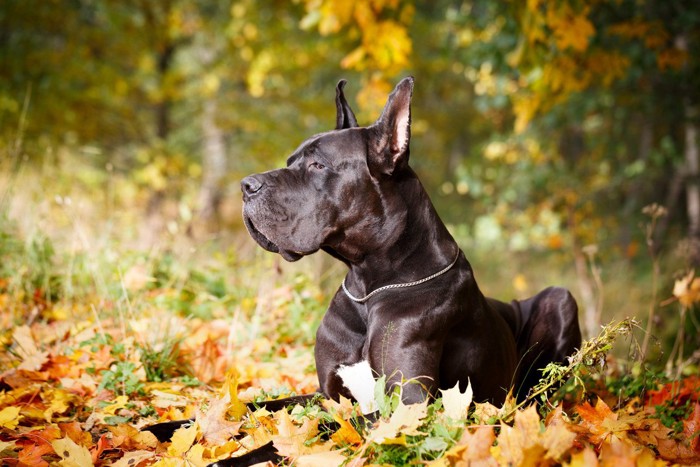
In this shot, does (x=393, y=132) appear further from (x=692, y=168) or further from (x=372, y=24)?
(x=692, y=168)

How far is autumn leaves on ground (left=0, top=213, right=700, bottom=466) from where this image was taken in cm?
234

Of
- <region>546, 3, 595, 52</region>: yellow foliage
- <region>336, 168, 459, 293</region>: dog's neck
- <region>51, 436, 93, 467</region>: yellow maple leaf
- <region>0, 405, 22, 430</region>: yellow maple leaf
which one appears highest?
<region>546, 3, 595, 52</region>: yellow foliage

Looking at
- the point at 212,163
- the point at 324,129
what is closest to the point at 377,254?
the point at 324,129

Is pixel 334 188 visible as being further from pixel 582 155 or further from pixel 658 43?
pixel 582 155

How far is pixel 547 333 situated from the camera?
387 cm

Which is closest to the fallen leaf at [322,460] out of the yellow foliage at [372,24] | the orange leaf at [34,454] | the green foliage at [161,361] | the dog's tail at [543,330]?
the orange leaf at [34,454]

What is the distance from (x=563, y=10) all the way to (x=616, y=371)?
103 inches

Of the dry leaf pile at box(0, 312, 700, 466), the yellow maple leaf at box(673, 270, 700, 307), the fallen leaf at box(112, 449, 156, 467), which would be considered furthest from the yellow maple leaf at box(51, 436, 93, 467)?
the yellow maple leaf at box(673, 270, 700, 307)

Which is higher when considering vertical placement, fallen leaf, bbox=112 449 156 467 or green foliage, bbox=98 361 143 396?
green foliage, bbox=98 361 143 396

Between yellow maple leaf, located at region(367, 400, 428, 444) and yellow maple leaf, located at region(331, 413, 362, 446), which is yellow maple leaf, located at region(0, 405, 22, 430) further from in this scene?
yellow maple leaf, located at region(367, 400, 428, 444)

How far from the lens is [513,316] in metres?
3.95

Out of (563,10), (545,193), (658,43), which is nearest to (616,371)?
(563,10)

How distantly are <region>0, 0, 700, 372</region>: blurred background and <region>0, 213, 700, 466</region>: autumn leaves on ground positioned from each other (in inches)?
2.7

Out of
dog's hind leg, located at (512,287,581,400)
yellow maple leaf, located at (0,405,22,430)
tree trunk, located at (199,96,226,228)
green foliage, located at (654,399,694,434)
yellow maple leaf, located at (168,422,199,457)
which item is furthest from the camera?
tree trunk, located at (199,96,226,228)
